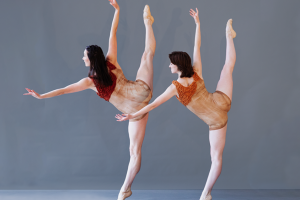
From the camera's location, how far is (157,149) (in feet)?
15.2

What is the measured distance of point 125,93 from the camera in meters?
3.38

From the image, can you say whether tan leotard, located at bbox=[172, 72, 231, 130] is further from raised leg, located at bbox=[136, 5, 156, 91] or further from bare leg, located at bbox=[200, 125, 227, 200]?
raised leg, located at bbox=[136, 5, 156, 91]

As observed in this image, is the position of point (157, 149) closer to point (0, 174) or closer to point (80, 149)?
point (80, 149)

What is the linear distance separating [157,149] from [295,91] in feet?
7.03

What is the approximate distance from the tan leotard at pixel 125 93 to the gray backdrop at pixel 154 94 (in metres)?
1.17

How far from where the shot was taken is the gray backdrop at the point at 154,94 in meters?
4.54

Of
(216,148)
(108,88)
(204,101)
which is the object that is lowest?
(216,148)

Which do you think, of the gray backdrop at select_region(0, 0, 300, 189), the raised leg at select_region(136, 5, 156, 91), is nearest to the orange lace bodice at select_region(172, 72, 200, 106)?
the raised leg at select_region(136, 5, 156, 91)

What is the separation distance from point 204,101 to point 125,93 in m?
0.83

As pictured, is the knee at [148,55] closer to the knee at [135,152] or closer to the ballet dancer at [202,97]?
the ballet dancer at [202,97]

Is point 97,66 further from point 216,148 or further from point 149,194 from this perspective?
point 149,194

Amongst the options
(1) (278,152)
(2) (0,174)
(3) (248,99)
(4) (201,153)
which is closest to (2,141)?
(2) (0,174)

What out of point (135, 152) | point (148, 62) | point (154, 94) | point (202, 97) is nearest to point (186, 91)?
point (202, 97)

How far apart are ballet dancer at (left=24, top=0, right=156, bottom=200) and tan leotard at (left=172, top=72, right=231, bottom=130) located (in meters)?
0.45
